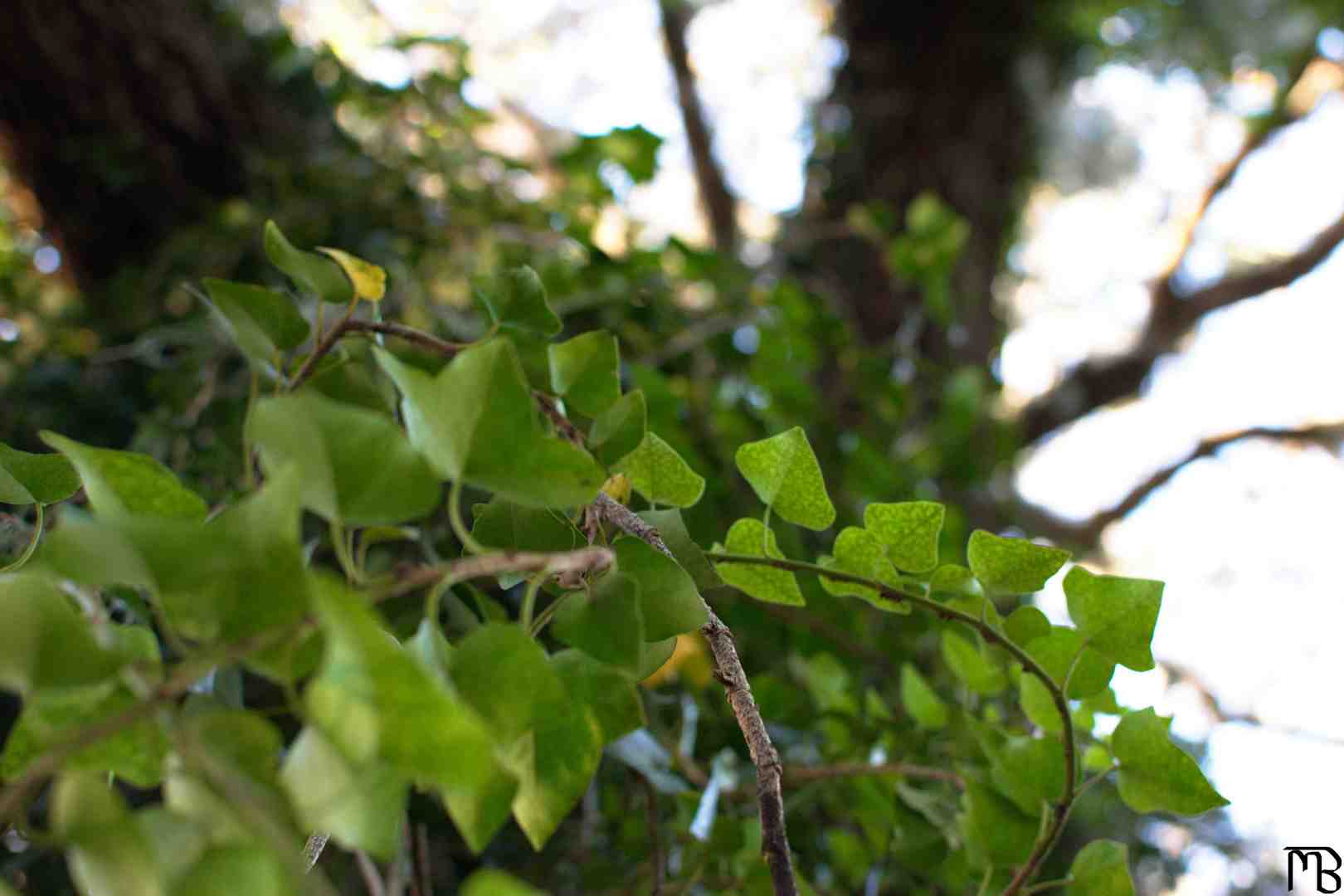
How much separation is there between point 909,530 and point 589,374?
0.30ft

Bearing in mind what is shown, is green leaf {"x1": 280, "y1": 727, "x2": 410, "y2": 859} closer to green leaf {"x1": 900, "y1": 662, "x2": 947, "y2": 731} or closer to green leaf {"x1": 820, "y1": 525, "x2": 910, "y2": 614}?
green leaf {"x1": 820, "y1": 525, "x2": 910, "y2": 614}

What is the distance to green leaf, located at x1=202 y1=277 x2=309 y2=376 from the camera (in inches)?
10.1

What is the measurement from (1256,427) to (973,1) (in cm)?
97

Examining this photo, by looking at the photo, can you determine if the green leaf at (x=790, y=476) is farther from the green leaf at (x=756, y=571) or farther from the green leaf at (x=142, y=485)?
the green leaf at (x=142, y=485)

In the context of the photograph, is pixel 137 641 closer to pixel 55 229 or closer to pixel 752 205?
pixel 55 229

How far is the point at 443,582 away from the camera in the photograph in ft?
0.51

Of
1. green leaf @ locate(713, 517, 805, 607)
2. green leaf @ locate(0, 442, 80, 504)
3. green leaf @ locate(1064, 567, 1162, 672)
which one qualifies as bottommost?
green leaf @ locate(0, 442, 80, 504)

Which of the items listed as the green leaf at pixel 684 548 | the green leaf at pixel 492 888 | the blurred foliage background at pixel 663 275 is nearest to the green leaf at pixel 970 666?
the blurred foliage background at pixel 663 275

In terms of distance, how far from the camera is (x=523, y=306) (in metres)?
0.30

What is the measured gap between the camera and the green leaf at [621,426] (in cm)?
25

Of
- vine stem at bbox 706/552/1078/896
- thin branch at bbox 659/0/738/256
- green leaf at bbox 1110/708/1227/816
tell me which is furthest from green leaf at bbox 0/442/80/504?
thin branch at bbox 659/0/738/256

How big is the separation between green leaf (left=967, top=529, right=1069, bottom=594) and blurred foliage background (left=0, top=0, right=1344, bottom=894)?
0.15 metres

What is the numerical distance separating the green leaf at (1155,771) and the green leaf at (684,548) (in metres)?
0.12

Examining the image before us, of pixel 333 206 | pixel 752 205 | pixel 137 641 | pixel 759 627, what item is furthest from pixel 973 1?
pixel 137 641
